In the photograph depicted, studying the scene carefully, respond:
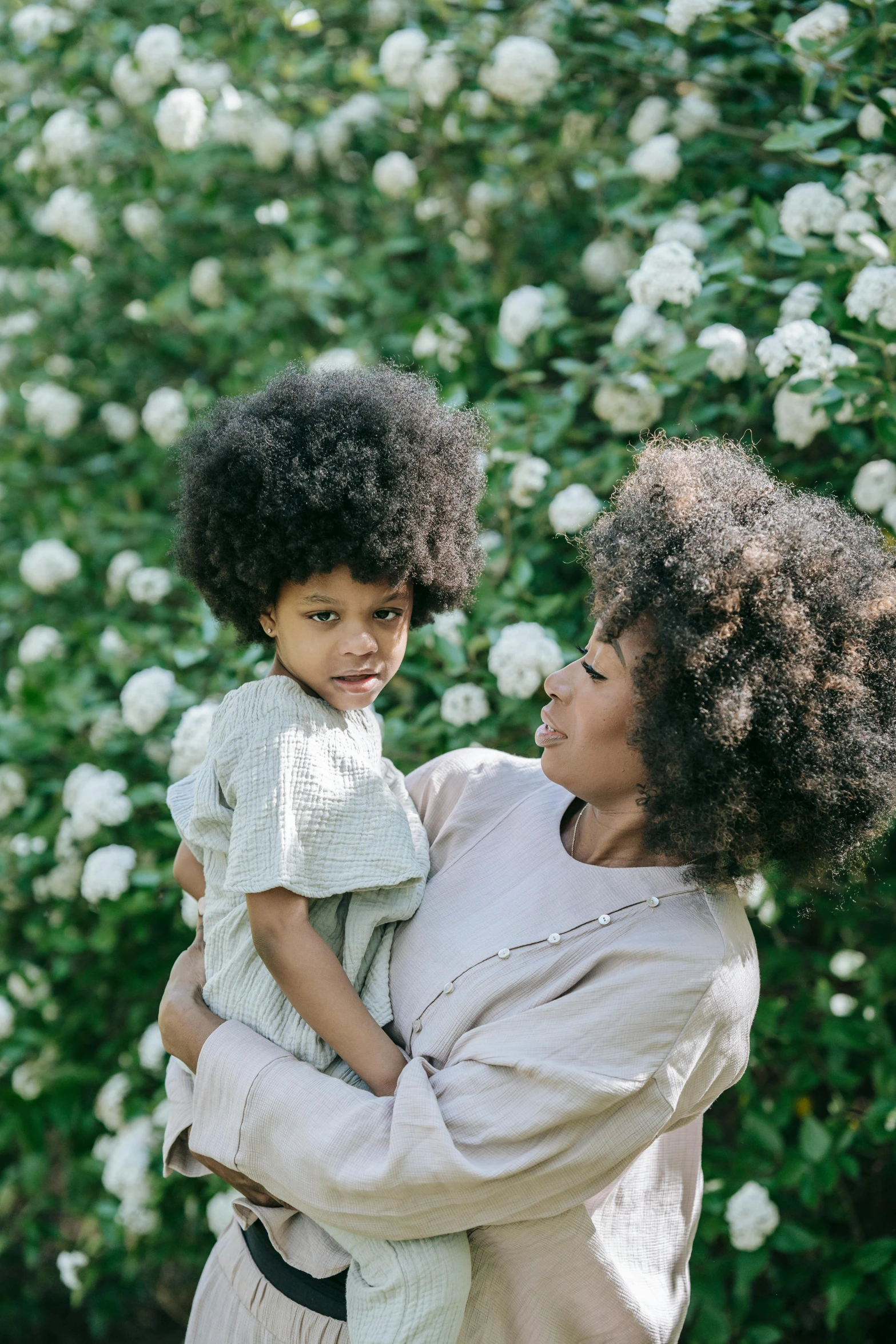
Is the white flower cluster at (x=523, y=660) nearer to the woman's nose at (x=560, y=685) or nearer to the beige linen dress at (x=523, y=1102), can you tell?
the beige linen dress at (x=523, y=1102)

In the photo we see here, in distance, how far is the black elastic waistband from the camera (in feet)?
4.86

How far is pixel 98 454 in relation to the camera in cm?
375

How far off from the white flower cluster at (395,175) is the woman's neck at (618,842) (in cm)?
217

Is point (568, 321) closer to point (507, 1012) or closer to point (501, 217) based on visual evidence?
point (501, 217)

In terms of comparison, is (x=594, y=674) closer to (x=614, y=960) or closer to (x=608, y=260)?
(x=614, y=960)

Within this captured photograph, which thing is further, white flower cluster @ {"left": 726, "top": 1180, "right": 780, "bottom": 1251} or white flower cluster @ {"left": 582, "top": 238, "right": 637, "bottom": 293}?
white flower cluster @ {"left": 582, "top": 238, "right": 637, "bottom": 293}

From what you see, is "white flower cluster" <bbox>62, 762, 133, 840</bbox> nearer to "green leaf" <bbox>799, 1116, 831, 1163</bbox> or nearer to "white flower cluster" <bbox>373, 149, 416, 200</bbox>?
"green leaf" <bbox>799, 1116, 831, 1163</bbox>

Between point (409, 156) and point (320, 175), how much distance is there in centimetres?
28

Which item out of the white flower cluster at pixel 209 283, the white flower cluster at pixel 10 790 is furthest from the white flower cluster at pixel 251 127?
the white flower cluster at pixel 10 790

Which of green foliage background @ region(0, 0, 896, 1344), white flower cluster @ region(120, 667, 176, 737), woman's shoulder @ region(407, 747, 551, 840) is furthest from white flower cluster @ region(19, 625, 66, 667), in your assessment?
woman's shoulder @ region(407, 747, 551, 840)

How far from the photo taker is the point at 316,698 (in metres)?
1.60

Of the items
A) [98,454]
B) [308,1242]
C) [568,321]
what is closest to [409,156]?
[568,321]

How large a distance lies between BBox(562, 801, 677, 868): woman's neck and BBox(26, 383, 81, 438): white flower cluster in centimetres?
258

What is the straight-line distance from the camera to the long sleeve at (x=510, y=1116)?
130 centimetres
